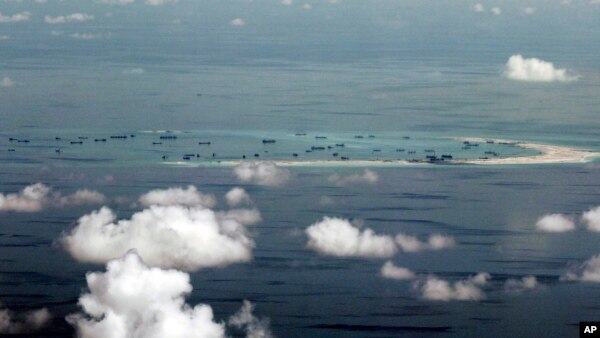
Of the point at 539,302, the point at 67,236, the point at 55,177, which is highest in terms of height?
the point at 55,177

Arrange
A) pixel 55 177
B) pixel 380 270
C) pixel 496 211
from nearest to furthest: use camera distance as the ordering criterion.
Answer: pixel 380 270, pixel 496 211, pixel 55 177

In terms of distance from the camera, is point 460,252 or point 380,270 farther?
point 460,252

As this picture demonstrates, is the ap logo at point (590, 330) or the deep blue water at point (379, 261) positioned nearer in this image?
the ap logo at point (590, 330)

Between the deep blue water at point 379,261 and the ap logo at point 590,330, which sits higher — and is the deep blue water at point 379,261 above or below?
above

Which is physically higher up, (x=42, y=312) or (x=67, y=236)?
(x=67, y=236)

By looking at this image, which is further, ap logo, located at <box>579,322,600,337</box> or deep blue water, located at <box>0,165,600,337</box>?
deep blue water, located at <box>0,165,600,337</box>

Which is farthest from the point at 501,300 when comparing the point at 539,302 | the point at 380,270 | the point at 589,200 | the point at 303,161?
the point at 303,161

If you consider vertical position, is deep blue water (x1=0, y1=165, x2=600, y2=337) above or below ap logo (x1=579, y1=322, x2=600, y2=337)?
above

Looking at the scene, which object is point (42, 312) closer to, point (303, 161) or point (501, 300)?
point (501, 300)

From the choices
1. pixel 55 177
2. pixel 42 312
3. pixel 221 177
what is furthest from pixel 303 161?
pixel 42 312

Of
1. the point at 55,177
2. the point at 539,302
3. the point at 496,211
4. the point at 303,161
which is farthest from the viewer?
the point at 303,161

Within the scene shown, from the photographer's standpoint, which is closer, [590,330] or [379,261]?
[590,330]
